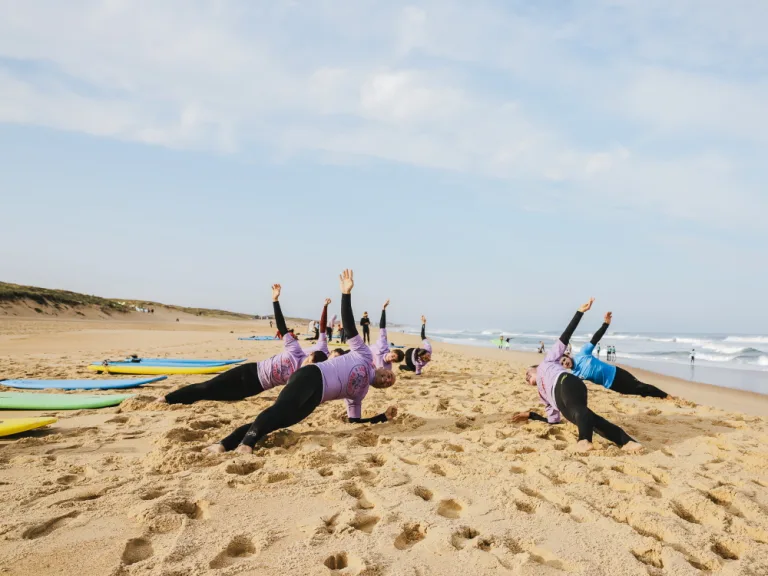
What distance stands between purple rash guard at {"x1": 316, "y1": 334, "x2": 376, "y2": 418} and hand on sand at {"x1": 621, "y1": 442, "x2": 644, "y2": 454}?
2.54 metres

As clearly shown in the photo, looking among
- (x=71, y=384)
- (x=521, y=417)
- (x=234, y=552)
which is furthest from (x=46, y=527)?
(x=71, y=384)

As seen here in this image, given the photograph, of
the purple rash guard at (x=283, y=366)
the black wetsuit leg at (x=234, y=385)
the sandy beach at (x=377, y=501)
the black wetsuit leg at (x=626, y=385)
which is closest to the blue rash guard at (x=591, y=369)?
the black wetsuit leg at (x=626, y=385)

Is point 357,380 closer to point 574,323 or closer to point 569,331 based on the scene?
point 569,331

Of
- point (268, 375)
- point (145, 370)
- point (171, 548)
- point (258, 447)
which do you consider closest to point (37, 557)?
point (171, 548)

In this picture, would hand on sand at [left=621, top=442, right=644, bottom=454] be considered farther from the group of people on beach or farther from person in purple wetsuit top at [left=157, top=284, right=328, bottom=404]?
person in purple wetsuit top at [left=157, top=284, right=328, bottom=404]

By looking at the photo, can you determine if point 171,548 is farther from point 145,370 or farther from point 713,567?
point 145,370

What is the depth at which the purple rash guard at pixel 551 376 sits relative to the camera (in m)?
4.91

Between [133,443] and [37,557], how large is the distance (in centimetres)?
224

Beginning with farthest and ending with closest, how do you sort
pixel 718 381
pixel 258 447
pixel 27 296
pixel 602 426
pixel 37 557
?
1. pixel 27 296
2. pixel 718 381
3. pixel 602 426
4. pixel 258 447
5. pixel 37 557

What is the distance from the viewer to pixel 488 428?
517 centimetres

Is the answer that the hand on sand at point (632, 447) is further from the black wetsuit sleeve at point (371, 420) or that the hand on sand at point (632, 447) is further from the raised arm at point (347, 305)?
the raised arm at point (347, 305)

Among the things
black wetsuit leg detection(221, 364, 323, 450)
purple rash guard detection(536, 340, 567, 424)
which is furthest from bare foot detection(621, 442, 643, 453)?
black wetsuit leg detection(221, 364, 323, 450)

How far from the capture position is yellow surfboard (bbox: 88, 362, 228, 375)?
9164 mm

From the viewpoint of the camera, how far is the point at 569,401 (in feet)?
14.8
